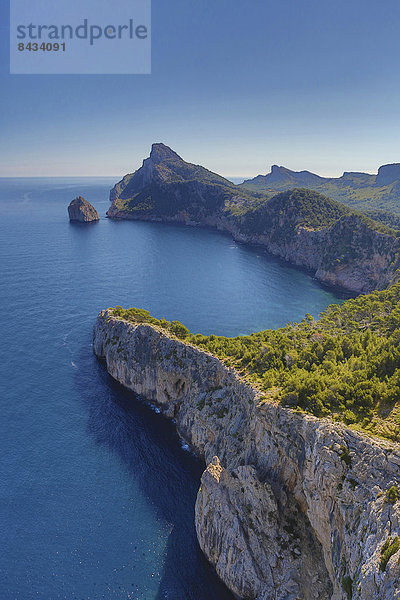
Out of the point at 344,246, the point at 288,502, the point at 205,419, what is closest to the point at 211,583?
the point at 288,502

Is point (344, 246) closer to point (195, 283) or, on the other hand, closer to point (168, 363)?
point (195, 283)

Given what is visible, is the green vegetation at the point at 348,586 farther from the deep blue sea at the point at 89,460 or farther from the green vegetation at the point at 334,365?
the deep blue sea at the point at 89,460

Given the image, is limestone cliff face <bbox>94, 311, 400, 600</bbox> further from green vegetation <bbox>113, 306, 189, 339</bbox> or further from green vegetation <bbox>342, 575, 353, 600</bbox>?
green vegetation <bbox>113, 306, 189, 339</bbox>

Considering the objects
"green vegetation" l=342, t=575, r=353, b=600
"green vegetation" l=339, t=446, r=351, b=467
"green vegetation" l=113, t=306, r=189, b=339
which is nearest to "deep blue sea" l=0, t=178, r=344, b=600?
"green vegetation" l=113, t=306, r=189, b=339

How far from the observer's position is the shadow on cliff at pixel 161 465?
37750 millimetres

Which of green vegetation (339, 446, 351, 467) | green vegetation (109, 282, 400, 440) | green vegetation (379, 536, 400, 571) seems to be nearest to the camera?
green vegetation (379, 536, 400, 571)

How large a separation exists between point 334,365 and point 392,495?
21926mm

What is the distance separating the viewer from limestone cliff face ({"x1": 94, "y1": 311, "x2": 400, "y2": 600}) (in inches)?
1058

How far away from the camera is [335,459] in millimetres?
30781

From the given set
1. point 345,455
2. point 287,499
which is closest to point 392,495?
point 345,455

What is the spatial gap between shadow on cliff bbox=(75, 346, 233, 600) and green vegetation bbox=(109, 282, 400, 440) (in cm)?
1689

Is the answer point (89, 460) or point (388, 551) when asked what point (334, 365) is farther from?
point (89, 460)

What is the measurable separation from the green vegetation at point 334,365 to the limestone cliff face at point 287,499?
2228 millimetres

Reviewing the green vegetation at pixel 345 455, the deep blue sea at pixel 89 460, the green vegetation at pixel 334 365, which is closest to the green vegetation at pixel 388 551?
the green vegetation at pixel 345 455
